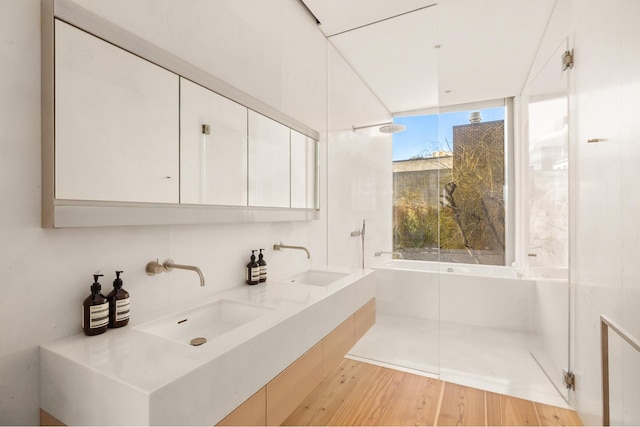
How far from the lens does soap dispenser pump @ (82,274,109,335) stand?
3.33 ft

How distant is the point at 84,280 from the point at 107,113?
59cm

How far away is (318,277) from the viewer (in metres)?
2.25

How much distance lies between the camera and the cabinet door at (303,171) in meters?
2.18

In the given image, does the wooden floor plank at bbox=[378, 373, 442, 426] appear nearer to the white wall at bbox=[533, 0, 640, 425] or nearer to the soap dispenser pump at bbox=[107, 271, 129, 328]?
the white wall at bbox=[533, 0, 640, 425]

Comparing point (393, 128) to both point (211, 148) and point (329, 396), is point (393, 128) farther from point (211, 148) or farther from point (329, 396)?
point (329, 396)

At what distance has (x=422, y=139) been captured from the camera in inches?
116

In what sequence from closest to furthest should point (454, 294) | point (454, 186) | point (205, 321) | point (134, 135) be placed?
1. point (134, 135)
2. point (205, 321)
3. point (454, 294)
4. point (454, 186)

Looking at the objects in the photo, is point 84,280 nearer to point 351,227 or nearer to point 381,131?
point 351,227

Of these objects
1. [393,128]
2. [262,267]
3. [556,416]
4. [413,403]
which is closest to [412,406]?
[413,403]

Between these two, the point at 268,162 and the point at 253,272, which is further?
the point at 268,162

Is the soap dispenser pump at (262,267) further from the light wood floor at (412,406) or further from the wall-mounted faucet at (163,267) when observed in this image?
the light wood floor at (412,406)

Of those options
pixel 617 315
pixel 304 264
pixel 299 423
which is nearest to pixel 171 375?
pixel 299 423

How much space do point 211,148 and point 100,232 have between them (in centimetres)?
61

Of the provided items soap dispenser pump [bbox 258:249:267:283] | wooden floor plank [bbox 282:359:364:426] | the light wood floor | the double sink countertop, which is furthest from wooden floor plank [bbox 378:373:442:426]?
soap dispenser pump [bbox 258:249:267:283]
